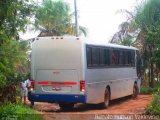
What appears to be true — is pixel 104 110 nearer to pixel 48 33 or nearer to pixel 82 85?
pixel 82 85

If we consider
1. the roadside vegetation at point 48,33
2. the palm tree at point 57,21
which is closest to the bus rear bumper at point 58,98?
the roadside vegetation at point 48,33

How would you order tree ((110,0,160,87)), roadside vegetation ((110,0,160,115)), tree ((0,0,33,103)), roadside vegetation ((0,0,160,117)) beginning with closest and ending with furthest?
tree ((0,0,33,103)), roadside vegetation ((0,0,160,117)), tree ((110,0,160,87)), roadside vegetation ((110,0,160,115))

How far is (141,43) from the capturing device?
2880 cm

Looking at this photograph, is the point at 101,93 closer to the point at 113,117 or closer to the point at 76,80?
the point at 76,80

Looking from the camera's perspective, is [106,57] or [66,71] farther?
[106,57]

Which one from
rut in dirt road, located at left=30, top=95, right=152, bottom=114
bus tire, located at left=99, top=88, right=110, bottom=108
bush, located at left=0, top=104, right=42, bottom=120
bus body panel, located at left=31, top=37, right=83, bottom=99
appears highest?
bus body panel, located at left=31, top=37, right=83, bottom=99

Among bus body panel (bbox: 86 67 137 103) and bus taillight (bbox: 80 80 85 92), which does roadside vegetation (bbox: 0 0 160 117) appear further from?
bus taillight (bbox: 80 80 85 92)

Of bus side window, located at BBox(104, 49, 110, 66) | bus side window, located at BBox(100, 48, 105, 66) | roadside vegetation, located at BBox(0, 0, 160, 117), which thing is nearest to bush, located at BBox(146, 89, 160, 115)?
roadside vegetation, located at BBox(0, 0, 160, 117)

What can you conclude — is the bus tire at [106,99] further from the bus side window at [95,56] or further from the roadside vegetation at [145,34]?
the roadside vegetation at [145,34]

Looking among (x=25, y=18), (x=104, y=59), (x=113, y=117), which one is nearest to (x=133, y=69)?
(x=104, y=59)

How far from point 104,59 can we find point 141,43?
11.8 m

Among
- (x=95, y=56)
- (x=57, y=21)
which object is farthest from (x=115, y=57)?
(x=57, y=21)

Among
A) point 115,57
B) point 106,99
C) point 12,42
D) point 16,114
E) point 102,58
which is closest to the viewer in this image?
point 16,114

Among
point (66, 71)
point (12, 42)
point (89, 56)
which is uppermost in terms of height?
point (12, 42)
